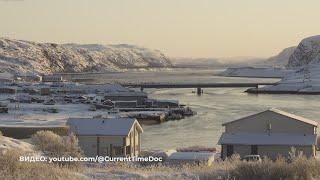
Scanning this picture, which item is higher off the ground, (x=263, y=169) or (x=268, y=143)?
(x=263, y=169)

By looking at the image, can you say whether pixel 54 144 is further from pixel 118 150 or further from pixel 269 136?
pixel 269 136

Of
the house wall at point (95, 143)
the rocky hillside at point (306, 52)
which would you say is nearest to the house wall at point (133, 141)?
the house wall at point (95, 143)

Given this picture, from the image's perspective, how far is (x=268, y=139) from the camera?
18578 millimetres

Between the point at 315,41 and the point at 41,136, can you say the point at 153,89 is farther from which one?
the point at 315,41

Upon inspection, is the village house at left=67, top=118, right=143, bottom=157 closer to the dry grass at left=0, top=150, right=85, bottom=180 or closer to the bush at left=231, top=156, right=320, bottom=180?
the dry grass at left=0, top=150, right=85, bottom=180

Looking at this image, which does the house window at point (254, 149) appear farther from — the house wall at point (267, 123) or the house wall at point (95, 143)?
the house wall at point (95, 143)

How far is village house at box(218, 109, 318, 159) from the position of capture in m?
18.2

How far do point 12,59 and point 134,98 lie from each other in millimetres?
105740

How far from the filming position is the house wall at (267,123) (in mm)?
18844

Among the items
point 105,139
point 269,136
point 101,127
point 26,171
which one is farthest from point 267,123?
point 26,171

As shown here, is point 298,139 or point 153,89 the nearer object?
point 298,139

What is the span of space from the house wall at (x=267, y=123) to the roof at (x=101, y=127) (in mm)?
3379

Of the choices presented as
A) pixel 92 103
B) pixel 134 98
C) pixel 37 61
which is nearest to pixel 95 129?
pixel 92 103

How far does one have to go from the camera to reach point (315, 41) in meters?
195
